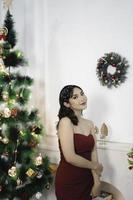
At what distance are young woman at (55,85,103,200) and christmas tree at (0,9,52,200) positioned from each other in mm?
576

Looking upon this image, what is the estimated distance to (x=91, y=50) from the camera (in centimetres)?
314

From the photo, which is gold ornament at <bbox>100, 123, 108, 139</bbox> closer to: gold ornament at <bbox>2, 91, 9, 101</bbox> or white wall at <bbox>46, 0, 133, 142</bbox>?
white wall at <bbox>46, 0, 133, 142</bbox>

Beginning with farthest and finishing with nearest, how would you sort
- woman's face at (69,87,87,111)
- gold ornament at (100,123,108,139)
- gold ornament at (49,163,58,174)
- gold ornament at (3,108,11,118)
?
gold ornament at (49,163,58,174) < gold ornament at (100,123,108,139) < gold ornament at (3,108,11,118) < woman's face at (69,87,87,111)

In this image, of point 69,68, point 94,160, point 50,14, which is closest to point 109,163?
point 94,160

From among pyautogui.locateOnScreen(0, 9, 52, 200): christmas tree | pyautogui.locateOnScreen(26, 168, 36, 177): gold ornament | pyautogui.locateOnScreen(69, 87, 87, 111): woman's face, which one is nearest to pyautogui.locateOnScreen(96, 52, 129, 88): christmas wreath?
pyautogui.locateOnScreen(69, 87, 87, 111): woman's face

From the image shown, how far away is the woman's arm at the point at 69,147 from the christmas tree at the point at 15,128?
67cm

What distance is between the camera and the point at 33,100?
143 inches

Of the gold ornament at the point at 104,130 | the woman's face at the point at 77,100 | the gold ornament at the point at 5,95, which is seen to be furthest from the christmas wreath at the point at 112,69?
the gold ornament at the point at 5,95

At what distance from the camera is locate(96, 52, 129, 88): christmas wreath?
9.53 ft

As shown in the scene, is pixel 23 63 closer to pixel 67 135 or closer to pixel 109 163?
pixel 67 135

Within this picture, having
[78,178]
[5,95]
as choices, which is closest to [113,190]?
[78,178]

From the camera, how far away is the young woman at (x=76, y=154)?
2395 mm

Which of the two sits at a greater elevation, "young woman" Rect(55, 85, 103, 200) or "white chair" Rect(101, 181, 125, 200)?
"young woman" Rect(55, 85, 103, 200)

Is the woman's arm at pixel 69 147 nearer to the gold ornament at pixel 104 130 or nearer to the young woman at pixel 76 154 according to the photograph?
the young woman at pixel 76 154
